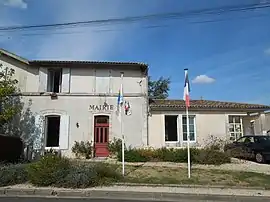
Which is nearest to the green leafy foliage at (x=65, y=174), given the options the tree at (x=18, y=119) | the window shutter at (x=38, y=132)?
the window shutter at (x=38, y=132)

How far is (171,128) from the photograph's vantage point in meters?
19.4

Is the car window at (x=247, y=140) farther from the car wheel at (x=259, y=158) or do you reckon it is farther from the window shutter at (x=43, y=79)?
the window shutter at (x=43, y=79)

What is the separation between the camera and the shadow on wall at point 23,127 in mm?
18031

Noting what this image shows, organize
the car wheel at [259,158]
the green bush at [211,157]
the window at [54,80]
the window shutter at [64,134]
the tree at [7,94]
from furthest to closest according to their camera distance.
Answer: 1. the window at [54,80]
2. the window shutter at [64,134]
3. the tree at [7,94]
4. the car wheel at [259,158]
5. the green bush at [211,157]

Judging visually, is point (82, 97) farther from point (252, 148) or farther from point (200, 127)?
point (252, 148)

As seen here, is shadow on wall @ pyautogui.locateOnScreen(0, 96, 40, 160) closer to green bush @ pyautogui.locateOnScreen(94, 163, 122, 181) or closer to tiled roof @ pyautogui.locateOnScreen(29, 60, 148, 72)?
tiled roof @ pyautogui.locateOnScreen(29, 60, 148, 72)

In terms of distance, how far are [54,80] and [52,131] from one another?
341 cm

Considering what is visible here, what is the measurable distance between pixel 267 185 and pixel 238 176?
156cm

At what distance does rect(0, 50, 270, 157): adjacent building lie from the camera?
1828cm

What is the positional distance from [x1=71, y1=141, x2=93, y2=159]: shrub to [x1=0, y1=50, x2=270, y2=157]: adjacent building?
314mm

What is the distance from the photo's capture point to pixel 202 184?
9.45m

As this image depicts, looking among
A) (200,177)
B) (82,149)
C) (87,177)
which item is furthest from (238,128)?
(87,177)

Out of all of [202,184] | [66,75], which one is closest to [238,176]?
[202,184]

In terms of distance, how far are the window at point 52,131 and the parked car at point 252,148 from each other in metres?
10.6
